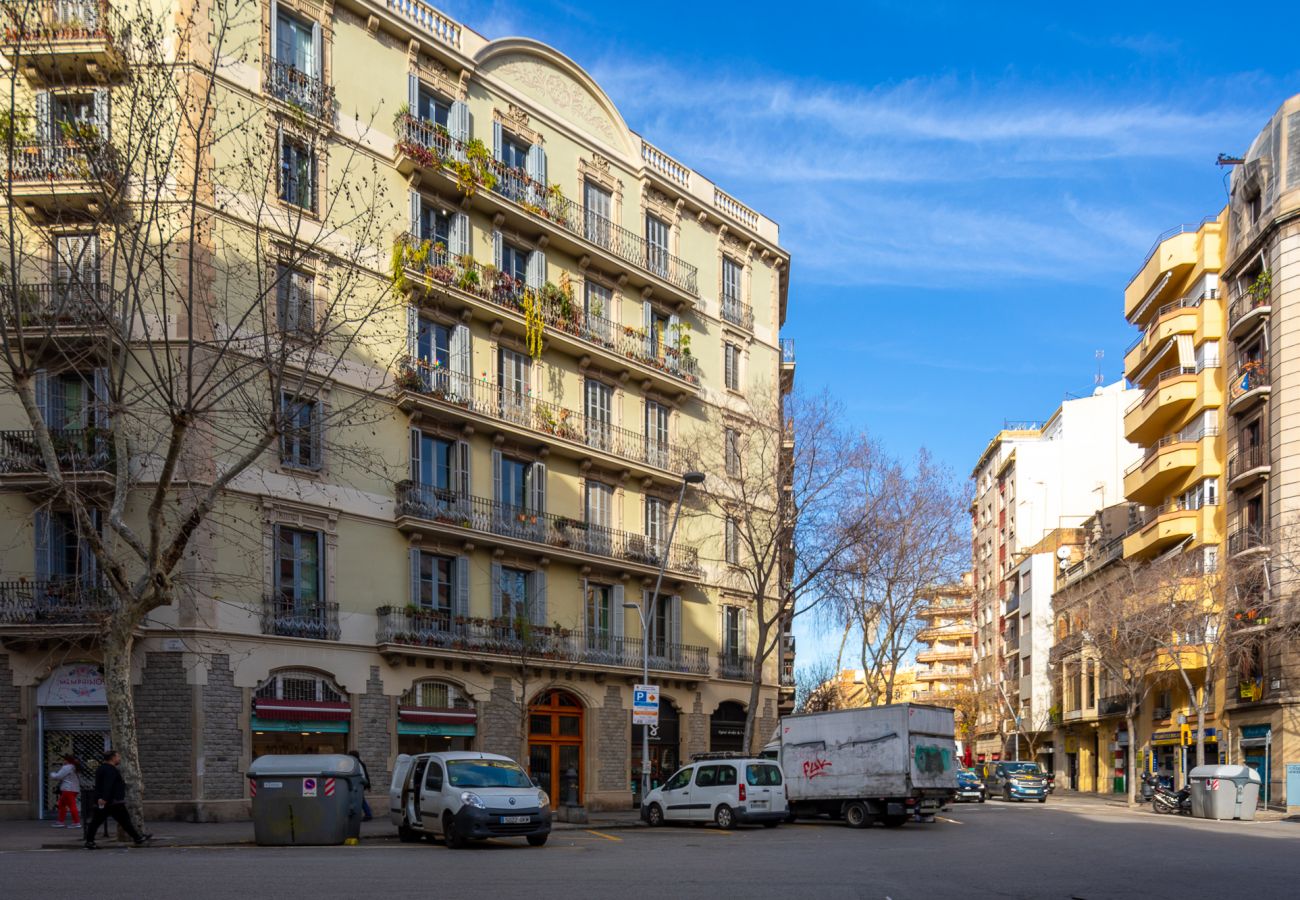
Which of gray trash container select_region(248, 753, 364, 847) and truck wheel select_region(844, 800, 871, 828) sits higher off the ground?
gray trash container select_region(248, 753, 364, 847)

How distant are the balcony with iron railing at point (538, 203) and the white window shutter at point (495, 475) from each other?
22.4 feet

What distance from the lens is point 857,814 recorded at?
30.7 metres

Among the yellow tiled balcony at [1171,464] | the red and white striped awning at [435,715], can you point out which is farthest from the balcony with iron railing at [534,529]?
the yellow tiled balcony at [1171,464]

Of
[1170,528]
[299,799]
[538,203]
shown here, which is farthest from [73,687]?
[1170,528]

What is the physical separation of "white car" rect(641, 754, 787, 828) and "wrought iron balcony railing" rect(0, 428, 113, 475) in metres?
14.3

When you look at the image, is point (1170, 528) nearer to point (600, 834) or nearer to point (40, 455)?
point (600, 834)

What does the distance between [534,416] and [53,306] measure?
595 inches

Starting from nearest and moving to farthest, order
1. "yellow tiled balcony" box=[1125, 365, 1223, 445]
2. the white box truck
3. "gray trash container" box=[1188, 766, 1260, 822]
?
1. the white box truck
2. "gray trash container" box=[1188, 766, 1260, 822]
3. "yellow tiled balcony" box=[1125, 365, 1223, 445]

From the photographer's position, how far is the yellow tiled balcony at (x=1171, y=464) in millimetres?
49844

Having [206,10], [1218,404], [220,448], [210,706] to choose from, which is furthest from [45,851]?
[1218,404]

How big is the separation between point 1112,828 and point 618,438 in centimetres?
1971

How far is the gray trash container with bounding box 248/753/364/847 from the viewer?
2175 centimetres

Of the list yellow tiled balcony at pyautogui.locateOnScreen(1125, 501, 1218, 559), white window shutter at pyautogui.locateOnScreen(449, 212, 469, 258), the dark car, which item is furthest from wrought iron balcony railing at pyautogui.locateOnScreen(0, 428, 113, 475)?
yellow tiled balcony at pyautogui.locateOnScreen(1125, 501, 1218, 559)

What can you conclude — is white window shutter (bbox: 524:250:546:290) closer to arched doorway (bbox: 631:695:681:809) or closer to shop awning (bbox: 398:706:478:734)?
shop awning (bbox: 398:706:478:734)
